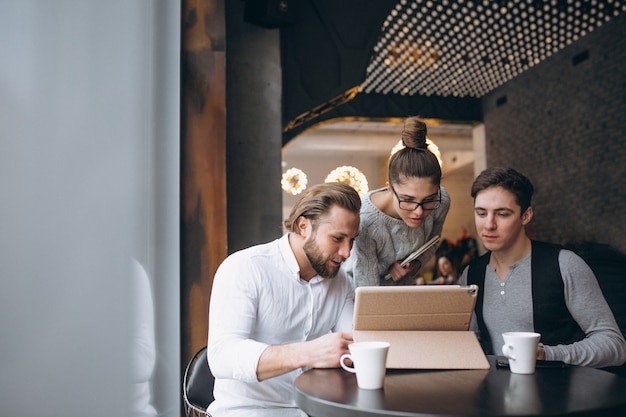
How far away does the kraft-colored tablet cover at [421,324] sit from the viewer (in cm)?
142

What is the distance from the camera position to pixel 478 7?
21.2 ft

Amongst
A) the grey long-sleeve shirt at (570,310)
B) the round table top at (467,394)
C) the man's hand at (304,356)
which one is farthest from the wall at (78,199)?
the grey long-sleeve shirt at (570,310)

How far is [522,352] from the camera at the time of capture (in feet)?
4.44

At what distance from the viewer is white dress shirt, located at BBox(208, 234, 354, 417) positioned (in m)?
1.49

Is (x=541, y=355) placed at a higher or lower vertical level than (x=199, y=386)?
higher

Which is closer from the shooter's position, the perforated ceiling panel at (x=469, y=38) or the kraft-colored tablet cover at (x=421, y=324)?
the kraft-colored tablet cover at (x=421, y=324)

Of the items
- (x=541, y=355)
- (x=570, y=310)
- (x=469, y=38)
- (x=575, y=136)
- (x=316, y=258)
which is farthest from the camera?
(x=575, y=136)

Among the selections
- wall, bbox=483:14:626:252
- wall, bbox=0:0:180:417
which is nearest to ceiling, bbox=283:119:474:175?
wall, bbox=483:14:626:252

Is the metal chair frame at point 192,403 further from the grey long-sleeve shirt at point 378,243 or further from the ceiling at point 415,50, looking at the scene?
the ceiling at point 415,50

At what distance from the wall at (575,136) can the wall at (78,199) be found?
665 centimetres

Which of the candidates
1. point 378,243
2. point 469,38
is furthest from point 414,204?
point 469,38

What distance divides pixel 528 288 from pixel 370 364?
0.93 meters

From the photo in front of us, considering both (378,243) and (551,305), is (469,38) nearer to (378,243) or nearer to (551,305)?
(378,243)

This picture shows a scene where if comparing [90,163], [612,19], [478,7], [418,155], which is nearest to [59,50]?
[90,163]
